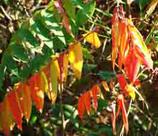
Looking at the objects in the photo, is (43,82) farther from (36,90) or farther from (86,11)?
(86,11)

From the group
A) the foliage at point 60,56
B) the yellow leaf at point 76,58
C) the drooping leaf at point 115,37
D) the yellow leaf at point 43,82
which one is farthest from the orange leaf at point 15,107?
the drooping leaf at point 115,37

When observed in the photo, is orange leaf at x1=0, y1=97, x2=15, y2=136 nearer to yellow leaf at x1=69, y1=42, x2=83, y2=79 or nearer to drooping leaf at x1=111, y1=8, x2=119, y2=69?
yellow leaf at x1=69, y1=42, x2=83, y2=79

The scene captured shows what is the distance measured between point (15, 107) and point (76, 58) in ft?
1.01

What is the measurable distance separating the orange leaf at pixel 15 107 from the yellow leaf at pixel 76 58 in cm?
26

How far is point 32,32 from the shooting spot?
5.80 ft

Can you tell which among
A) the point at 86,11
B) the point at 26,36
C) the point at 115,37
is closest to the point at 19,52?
the point at 26,36

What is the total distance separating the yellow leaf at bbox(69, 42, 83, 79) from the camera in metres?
1.65

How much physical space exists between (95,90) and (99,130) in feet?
2.57

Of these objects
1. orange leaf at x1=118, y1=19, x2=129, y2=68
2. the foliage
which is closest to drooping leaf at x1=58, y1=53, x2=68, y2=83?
the foliage

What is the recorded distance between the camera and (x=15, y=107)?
179cm

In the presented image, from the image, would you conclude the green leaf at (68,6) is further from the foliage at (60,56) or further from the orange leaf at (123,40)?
the orange leaf at (123,40)

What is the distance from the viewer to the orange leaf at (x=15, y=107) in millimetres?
1778

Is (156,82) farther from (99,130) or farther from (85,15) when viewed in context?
(85,15)

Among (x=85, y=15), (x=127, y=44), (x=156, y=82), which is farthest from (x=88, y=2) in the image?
(x=156, y=82)
